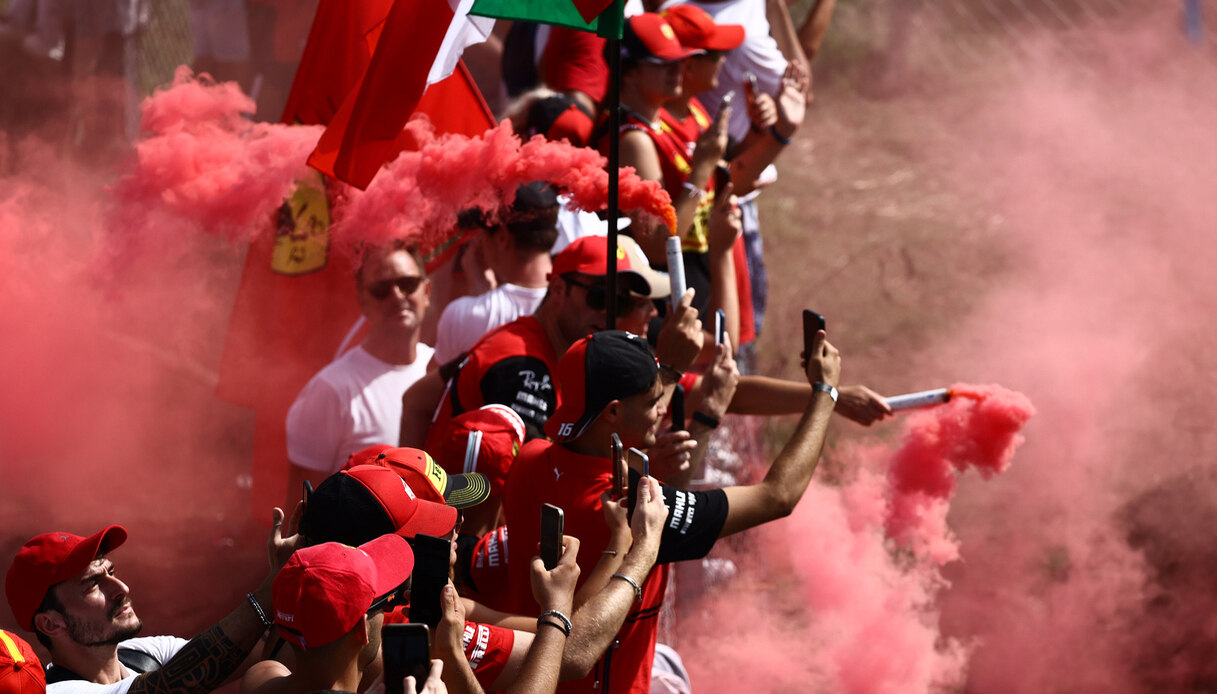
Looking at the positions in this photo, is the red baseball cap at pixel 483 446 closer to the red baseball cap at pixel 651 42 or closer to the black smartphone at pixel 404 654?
the black smartphone at pixel 404 654

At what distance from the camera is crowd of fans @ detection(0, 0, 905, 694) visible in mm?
2342

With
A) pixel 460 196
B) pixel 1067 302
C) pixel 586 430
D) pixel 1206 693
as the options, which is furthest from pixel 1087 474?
pixel 586 430

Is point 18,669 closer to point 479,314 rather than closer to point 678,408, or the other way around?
point 678,408

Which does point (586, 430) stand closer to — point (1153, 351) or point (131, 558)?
point (131, 558)

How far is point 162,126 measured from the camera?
15.4ft

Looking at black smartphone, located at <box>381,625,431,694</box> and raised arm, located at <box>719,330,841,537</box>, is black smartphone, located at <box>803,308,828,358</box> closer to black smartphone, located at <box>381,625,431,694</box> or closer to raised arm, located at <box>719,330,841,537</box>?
raised arm, located at <box>719,330,841,537</box>

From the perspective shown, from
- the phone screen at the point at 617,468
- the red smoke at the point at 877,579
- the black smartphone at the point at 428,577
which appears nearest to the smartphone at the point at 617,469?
the phone screen at the point at 617,468

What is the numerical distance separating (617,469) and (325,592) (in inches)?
31.4

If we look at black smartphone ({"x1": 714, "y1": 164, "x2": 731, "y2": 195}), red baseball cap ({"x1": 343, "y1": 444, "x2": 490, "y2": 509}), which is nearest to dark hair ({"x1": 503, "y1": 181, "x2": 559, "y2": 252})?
black smartphone ({"x1": 714, "y1": 164, "x2": 731, "y2": 195})

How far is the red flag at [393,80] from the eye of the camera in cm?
379

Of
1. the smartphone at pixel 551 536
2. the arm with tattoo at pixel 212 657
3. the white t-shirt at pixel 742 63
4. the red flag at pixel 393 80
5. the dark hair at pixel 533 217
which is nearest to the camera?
the smartphone at pixel 551 536

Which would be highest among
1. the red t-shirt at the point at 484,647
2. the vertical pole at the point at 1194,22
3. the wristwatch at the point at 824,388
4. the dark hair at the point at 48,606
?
the dark hair at the point at 48,606

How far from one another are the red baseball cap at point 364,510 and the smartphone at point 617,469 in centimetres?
40

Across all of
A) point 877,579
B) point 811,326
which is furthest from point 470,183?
Answer: point 877,579
